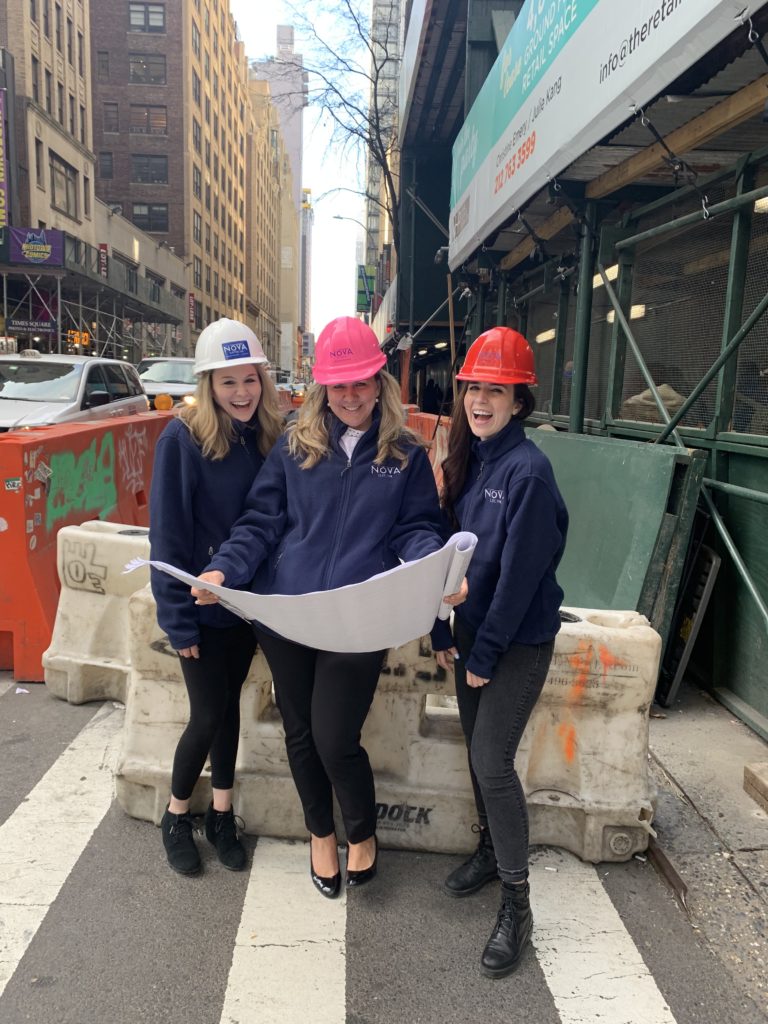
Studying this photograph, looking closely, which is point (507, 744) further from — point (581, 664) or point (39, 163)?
point (39, 163)

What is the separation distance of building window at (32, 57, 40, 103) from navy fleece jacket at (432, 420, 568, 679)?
39353 mm

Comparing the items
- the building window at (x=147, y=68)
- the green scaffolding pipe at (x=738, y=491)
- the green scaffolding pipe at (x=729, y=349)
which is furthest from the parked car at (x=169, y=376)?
the building window at (x=147, y=68)

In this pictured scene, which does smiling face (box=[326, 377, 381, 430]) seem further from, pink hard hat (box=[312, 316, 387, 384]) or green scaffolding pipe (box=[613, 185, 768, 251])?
green scaffolding pipe (box=[613, 185, 768, 251])

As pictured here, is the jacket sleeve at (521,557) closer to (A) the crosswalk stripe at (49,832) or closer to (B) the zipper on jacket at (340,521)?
(B) the zipper on jacket at (340,521)

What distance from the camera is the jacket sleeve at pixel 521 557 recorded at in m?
2.35

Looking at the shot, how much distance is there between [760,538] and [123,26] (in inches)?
2737

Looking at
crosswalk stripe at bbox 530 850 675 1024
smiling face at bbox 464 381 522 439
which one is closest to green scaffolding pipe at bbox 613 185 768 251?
smiling face at bbox 464 381 522 439

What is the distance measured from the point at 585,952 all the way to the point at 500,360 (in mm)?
2048

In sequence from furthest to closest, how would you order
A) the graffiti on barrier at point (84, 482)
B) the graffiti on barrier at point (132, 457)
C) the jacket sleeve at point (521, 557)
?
1. the graffiti on barrier at point (132, 457)
2. the graffiti on barrier at point (84, 482)
3. the jacket sleeve at point (521, 557)

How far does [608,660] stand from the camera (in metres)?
2.99

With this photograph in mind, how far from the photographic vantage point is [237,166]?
286 feet

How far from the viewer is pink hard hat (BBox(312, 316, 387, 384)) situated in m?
2.58

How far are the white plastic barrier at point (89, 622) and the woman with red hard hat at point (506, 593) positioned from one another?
2.54m

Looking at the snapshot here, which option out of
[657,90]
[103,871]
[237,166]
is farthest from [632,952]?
[237,166]
